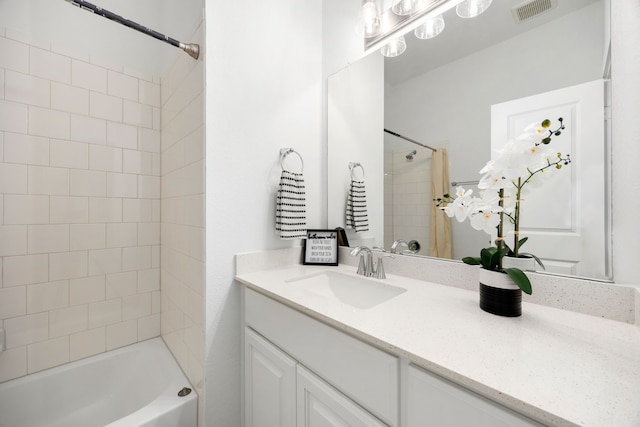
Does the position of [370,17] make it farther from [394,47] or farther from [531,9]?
[531,9]

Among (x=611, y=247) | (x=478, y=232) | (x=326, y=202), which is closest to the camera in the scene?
(x=611, y=247)

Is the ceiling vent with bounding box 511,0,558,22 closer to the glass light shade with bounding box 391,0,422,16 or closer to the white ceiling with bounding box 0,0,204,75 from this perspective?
the glass light shade with bounding box 391,0,422,16

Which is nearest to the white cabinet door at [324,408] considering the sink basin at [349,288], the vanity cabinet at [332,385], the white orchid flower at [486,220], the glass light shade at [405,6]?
the vanity cabinet at [332,385]

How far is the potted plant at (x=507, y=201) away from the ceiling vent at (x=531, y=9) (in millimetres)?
375

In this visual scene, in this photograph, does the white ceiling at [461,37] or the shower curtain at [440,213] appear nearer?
the white ceiling at [461,37]

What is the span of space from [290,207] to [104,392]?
1.48m

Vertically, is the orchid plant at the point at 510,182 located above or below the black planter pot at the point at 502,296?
above

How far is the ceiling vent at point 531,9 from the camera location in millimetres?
818

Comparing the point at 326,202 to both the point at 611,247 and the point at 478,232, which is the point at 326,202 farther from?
the point at 611,247

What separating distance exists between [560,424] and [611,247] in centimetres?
64

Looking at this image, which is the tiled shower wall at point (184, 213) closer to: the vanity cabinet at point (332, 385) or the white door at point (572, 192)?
the vanity cabinet at point (332, 385)

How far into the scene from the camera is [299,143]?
1413 mm

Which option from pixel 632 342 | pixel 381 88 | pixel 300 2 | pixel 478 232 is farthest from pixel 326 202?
pixel 632 342

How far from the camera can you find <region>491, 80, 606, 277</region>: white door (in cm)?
75
